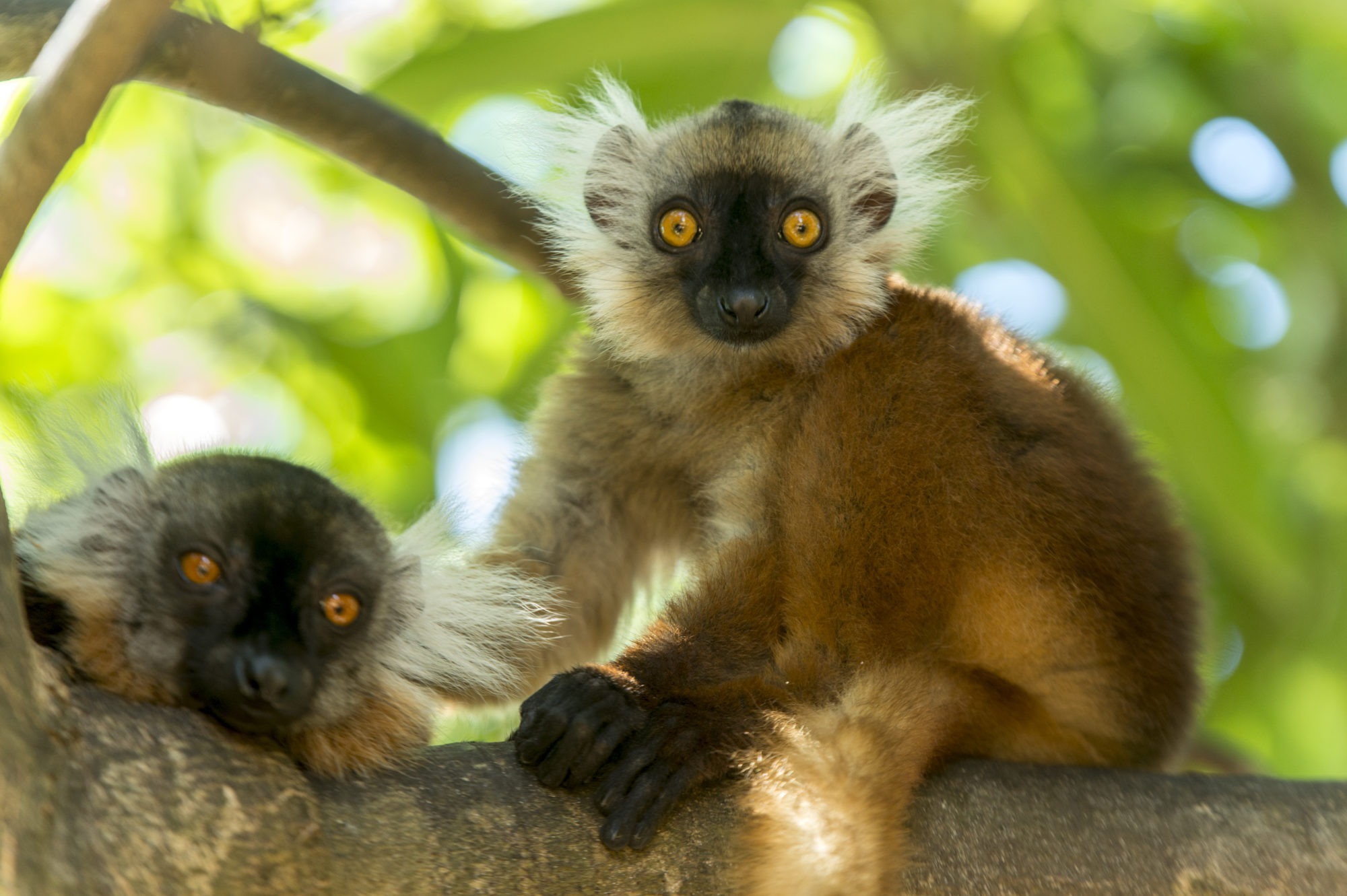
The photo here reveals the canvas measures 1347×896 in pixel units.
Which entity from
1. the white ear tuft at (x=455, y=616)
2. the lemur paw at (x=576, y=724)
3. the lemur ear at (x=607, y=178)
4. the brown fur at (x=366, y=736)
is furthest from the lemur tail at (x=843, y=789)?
the lemur ear at (x=607, y=178)

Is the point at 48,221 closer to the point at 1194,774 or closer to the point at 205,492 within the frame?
the point at 205,492

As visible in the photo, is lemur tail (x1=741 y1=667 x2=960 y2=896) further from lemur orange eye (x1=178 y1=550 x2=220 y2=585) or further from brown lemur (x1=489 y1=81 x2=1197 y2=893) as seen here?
lemur orange eye (x1=178 y1=550 x2=220 y2=585)

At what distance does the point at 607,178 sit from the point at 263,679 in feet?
10.6

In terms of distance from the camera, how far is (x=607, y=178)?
17.5 ft

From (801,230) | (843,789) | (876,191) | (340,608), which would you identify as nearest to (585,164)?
(801,230)

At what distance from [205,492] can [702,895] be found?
5.28ft

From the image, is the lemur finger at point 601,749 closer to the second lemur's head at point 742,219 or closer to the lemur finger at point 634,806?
the lemur finger at point 634,806

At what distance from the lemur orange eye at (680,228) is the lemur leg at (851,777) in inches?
84.1

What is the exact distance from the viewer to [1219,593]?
6.97m

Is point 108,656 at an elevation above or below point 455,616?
above

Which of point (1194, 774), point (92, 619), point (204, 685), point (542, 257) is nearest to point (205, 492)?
point (92, 619)

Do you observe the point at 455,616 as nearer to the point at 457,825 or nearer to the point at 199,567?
the point at 199,567

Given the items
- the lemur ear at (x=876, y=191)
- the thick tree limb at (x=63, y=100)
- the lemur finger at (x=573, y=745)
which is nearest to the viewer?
the thick tree limb at (x=63, y=100)

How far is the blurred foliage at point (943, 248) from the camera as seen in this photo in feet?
19.6
